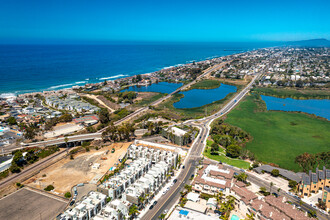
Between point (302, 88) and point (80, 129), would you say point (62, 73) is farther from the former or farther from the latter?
point (302, 88)

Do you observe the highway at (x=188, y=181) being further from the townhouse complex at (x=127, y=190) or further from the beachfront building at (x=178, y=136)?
the beachfront building at (x=178, y=136)

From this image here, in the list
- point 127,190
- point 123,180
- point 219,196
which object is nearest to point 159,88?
point 123,180

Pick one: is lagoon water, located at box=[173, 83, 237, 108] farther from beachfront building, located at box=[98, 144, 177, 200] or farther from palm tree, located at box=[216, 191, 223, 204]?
palm tree, located at box=[216, 191, 223, 204]

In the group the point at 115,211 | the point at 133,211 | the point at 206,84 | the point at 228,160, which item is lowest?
the point at 228,160

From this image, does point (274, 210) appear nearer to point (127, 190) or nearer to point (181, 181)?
point (181, 181)

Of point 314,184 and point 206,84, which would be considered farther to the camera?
point 206,84

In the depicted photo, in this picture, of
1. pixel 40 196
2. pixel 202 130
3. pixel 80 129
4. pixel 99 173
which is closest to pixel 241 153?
pixel 202 130

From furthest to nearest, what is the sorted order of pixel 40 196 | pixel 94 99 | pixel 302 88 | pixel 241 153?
pixel 302 88 < pixel 94 99 < pixel 241 153 < pixel 40 196
